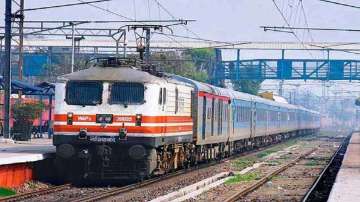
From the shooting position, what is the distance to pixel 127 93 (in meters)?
22.7

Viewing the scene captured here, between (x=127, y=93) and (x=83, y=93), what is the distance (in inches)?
49.4

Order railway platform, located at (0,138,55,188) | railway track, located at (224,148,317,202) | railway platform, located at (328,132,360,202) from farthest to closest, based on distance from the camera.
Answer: railway platform, located at (0,138,55,188) < railway track, located at (224,148,317,202) < railway platform, located at (328,132,360,202)

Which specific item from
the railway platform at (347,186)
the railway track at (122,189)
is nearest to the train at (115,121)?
the railway track at (122,189)

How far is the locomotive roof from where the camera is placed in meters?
22.9

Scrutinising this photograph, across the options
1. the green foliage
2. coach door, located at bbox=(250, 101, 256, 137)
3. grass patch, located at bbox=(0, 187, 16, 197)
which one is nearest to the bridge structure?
coach door, located at bbox=(250, 101, 256, 137)

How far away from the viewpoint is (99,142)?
22328 mm

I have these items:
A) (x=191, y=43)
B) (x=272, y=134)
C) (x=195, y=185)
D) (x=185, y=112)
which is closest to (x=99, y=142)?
(x=195, y=185)

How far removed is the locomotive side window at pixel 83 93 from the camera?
22750mm

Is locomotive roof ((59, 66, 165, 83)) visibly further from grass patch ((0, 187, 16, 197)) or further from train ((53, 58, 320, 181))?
grass patch ((0, 187, 16, 197))

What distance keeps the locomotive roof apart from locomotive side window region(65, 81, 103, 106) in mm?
154

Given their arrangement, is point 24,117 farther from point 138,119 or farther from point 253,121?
point 138,119

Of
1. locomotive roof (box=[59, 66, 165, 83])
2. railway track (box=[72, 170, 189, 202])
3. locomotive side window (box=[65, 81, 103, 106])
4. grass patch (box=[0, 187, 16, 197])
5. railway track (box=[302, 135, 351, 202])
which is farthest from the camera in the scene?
locomotive roof (box=[59, 66, 165, 83])

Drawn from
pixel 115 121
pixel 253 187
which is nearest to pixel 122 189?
pixel 115 121

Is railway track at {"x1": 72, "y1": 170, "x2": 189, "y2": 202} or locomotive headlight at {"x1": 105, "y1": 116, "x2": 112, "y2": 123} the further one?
locomotive headlight at {"x1": 105, "y1": 116, "x2": 112, "y2": 123}
